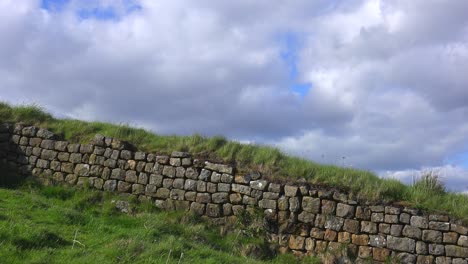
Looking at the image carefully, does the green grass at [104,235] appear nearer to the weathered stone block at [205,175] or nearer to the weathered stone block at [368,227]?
the weathered stone block at [205,175]

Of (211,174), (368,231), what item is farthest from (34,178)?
(368,231)

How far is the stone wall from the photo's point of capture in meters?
10.4

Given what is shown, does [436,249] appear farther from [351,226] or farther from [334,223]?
[334,223]

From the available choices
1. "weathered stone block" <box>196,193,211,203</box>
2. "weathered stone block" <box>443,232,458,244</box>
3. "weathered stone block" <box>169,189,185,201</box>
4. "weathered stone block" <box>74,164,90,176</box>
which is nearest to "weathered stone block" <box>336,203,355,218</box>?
"weathered stone block" <box>443,232,458,244</box>

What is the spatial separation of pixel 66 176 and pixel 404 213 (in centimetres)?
836

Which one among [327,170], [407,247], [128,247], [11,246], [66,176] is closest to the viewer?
[11,246]

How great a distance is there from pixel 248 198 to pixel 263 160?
126 centimetres

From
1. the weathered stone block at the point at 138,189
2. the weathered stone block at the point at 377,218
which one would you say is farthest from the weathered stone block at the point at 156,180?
the weathered stone block at the point at 377,218

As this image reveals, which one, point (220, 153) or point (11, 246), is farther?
point (220, 153)

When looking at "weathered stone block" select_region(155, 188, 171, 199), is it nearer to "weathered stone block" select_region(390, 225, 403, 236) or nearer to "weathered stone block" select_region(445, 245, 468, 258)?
"weathered stone block" select_region(390, 225, 403, 236)

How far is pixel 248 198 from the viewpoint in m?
11.5

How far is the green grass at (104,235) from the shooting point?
24.9 ft

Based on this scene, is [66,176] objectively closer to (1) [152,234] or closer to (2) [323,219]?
(1) [152,234]

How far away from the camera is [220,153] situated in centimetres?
1265
